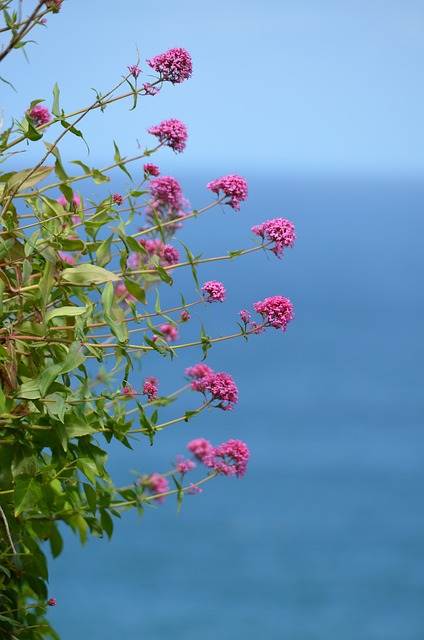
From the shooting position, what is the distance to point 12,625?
6.14ft

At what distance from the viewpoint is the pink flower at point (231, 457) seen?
224 centimetres

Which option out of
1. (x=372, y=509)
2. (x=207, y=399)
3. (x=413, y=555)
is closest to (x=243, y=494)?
(x=372, y=509)

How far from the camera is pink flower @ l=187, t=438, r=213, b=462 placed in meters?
2.46

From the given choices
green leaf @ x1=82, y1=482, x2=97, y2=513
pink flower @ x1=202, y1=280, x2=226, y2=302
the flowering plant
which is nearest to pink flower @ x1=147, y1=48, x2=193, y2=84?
the flowering plant

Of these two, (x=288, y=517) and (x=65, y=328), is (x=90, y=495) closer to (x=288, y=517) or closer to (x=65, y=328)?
(x=65, y=328)

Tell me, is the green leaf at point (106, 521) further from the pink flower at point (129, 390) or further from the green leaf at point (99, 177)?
the green leaf at point (99, 177)

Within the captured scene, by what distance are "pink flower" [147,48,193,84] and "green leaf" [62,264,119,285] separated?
0.31 m

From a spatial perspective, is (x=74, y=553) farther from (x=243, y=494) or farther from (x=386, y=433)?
(x=386, y=433)

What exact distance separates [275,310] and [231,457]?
48 centimetres

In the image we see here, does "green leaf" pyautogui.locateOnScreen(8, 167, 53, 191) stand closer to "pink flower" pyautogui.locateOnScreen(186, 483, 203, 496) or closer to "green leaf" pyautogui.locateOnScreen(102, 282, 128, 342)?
"green leaf" pyautogui.locateOnScreen(102, 282, 128, 342)

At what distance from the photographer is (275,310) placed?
1861mm

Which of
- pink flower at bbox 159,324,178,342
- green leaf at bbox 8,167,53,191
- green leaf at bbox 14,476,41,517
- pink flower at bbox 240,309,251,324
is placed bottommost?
green leaf at bbox 14,476,41,517

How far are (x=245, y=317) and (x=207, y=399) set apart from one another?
0.19 metres

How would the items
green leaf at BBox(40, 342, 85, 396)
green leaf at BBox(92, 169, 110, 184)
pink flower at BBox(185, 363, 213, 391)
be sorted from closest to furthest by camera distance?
green leaf at BBox(40, 342, 85, 396) < green leaf at BBox(92, 169, 110, 184) < pink flower at BBox(185, 363, 213, 391)
